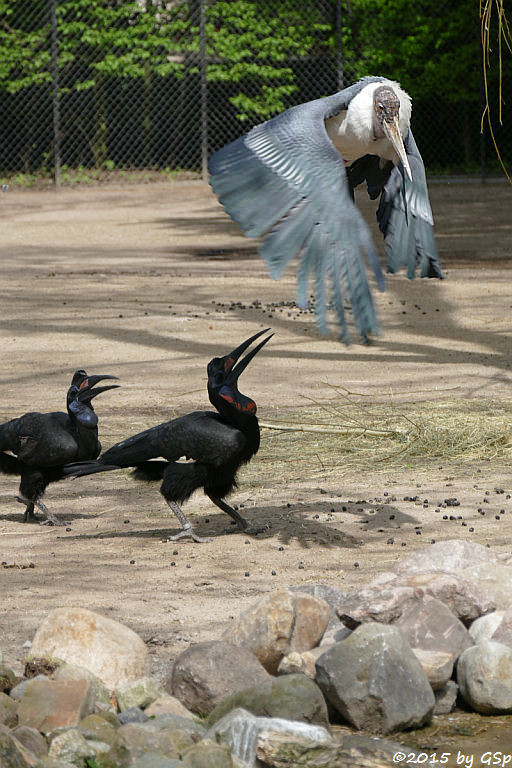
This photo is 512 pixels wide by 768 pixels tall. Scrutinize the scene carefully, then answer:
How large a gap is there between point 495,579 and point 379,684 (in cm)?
96

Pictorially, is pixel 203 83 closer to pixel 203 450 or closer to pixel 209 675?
pixel 203 450

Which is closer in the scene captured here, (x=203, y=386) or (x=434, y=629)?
(x=434, y=629)

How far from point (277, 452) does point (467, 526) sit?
1.74 meters

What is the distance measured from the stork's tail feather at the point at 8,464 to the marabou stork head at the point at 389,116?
2376 millimetres

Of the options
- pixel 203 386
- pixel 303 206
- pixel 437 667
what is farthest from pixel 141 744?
pixel 203 386

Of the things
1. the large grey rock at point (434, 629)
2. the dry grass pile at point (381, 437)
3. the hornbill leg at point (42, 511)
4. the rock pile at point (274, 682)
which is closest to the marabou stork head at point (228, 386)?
the hornbill leg at point (42, 511)

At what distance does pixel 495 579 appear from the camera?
484 cm

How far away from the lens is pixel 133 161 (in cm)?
2253

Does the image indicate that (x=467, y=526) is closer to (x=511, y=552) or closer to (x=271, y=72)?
(x=511, y=552)

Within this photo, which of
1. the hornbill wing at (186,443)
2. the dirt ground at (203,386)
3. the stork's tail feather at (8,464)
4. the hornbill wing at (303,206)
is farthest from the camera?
the stork's tail feather at (8,464)

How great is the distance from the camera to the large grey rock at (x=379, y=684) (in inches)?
160

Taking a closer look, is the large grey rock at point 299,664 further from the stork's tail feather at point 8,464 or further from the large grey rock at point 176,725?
the stork's tail feather at point 8,464

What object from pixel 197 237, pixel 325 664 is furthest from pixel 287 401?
pixel 197 237

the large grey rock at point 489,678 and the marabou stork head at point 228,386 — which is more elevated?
the marabou stork head at point 228,386
